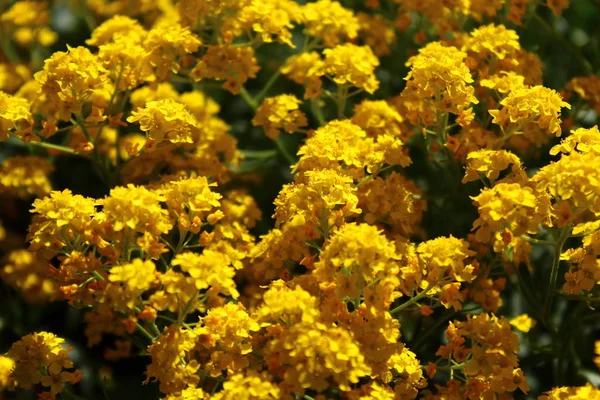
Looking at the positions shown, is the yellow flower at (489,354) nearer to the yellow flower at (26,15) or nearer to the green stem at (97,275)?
the green stem at (97,275)

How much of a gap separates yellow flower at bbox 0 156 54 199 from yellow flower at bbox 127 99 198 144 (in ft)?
1.05

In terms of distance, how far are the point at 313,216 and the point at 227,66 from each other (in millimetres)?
503

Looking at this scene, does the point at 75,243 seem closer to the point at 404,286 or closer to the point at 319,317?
the point at 319,317

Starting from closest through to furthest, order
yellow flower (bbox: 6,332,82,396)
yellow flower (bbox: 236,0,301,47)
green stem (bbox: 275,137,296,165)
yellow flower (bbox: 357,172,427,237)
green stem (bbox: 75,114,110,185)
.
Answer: yellow flower (bbox: 6,332,82,396) → yellow flower (bbox: 357,172,427,237) → green stem (bbox: 75,114,110,185) → yellow flower (bbox: 236,0,301,47) → green stem (bbox: 275,137,296,165)

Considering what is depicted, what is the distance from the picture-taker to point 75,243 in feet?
5.50

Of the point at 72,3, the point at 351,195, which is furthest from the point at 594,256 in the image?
the point at 72,3

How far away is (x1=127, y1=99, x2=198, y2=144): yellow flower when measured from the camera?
180 centimetres

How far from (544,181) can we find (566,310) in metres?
0.58

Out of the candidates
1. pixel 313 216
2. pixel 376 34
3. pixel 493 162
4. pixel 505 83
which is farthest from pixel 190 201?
pixel 376 34

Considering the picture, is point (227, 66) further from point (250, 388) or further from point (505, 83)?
point (250, 388)

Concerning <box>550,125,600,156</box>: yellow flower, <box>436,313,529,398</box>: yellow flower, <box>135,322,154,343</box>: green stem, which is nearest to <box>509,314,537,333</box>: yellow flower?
<box>436,313,529,398</box>: yellow flower

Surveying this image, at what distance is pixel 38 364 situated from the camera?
167 cm

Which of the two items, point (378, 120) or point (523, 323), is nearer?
point (523, 323)

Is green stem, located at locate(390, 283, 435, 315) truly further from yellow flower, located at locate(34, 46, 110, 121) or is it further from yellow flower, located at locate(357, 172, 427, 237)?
yellow flower, located at locate(34, 46, 110, 121)
